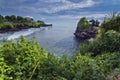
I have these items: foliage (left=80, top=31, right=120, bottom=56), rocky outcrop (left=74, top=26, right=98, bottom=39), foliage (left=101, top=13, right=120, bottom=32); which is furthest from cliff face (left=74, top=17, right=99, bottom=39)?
foliage (left=80, top=31, right=120, bottom=56)

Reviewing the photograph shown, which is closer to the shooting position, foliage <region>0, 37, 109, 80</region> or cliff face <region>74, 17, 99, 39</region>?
foliage <region>0, 37, 109, 80</region>

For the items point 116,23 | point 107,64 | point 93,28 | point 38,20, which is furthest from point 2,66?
point 38,20

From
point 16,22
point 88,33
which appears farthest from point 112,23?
point 16,22

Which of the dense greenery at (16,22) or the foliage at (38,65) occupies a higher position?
the foliage at (38,65)

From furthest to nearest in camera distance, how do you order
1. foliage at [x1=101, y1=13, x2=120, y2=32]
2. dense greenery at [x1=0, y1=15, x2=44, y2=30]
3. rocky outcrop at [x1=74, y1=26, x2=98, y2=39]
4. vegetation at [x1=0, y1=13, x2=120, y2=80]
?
dense greenery at [x1=0, y1=15, x2=44, y2=30], rocky outcrop at [x1=74, y1=26, x2=98, y2=39], foliage at [x1=101, y1=13, x2=120, y2=32], vegetation at [x1=0, y1=13, x2=120, y2=80]

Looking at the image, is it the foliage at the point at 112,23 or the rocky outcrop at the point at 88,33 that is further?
the rocky outcrop at the point at 88,33

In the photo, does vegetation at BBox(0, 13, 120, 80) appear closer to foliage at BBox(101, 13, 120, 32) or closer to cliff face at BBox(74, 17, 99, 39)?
foliage at BBox(101, 13, 120, 32)

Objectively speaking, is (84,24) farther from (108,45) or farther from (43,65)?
(43,65)

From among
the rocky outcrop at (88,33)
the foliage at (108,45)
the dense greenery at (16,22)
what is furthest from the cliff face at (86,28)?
the foliage at (108,45)

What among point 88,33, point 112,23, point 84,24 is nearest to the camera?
point 112,23

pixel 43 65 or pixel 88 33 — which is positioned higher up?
pixel 43 65

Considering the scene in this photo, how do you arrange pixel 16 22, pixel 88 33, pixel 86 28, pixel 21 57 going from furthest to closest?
pixel 16 22 → pixel 86 28 → pixel 88 33 → pixel 21 57

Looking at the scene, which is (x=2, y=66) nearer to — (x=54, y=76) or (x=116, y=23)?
(x=54, y=76)

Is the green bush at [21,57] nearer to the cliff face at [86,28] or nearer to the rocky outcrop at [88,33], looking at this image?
the rocky outcrop at [88,33]
